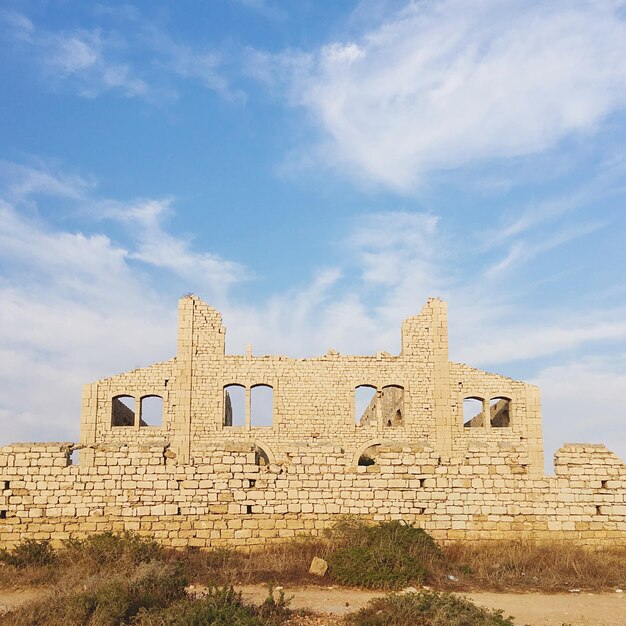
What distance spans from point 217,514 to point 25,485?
3.36 m

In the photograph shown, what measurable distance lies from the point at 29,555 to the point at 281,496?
4.10 metres

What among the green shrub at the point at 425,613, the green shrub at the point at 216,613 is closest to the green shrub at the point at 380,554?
the green shrub at the point at 425,613

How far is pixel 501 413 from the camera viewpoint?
25.8 meters

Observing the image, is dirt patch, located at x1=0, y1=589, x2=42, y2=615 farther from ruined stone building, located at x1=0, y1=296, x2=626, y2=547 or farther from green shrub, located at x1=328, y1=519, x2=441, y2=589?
green shrub, located at x1=328, y1=519, x2=441, y2=589

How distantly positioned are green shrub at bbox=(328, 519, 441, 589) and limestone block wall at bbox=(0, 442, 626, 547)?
65 cm

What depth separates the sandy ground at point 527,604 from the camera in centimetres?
836

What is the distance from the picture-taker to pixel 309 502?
11.8 metres

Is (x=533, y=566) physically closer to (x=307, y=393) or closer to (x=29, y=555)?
(x=29, y=555)

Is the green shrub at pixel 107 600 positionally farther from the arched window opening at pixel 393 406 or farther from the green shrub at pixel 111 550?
the arched window opening at pixel 393 406

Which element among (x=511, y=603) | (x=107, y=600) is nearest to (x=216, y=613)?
(x=107, y=600)

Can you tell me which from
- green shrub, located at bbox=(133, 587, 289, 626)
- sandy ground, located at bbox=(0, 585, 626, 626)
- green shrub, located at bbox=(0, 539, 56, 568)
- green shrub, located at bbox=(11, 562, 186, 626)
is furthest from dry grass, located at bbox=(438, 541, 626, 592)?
green shrub, located at bbox=(0, 539, 56, 568)

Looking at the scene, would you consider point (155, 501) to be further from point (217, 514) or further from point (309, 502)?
point (309, 502)

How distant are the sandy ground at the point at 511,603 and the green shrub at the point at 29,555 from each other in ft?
3.55

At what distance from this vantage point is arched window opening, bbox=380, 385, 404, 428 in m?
25.5
